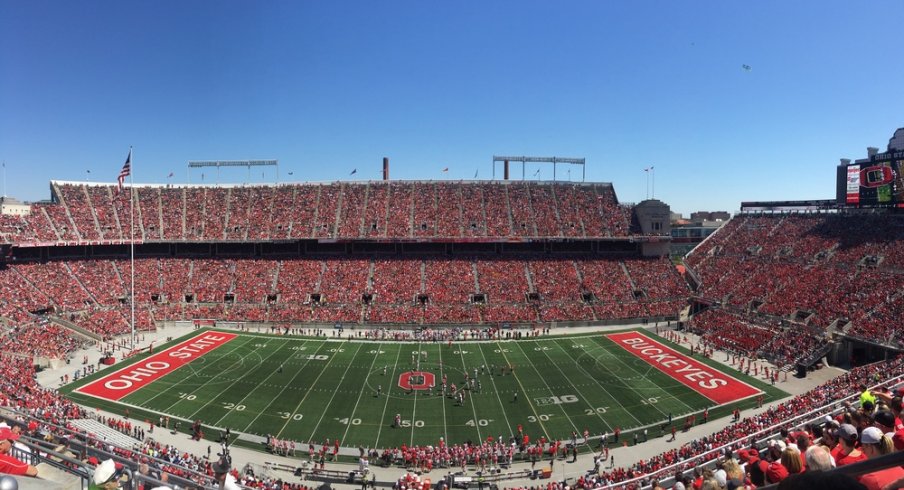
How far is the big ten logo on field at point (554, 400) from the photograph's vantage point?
29172 mm

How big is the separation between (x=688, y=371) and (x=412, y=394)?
1919cm

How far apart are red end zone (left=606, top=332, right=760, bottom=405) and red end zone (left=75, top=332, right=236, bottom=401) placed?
33.5 metres

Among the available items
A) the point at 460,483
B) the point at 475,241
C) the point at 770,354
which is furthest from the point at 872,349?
the point at 475,241

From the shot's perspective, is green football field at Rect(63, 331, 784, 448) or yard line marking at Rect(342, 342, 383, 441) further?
green football field at Rect(63, 331, 784, 448)

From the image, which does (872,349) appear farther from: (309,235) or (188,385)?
(309,235)

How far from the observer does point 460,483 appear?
67.5 feet

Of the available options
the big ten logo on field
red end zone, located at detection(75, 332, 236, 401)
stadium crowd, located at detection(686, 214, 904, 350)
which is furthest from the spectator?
stadium crowd, located at detection(686, 214, 904, 350)

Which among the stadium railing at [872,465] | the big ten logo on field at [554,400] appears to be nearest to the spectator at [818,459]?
the stadium railing at [872,465]

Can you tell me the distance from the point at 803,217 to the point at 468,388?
1841 inches

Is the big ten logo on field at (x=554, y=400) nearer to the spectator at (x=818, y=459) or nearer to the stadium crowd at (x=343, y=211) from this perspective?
the spectator at (x=818, y=459)

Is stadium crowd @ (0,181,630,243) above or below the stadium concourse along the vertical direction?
above

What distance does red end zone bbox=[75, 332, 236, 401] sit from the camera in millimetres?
30672

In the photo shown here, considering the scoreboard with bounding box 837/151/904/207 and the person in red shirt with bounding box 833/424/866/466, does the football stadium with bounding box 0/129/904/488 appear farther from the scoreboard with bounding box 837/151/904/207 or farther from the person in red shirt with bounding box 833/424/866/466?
the person in red shirt with bounding box 833/424/866/466

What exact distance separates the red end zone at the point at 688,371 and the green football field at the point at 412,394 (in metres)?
0.78
